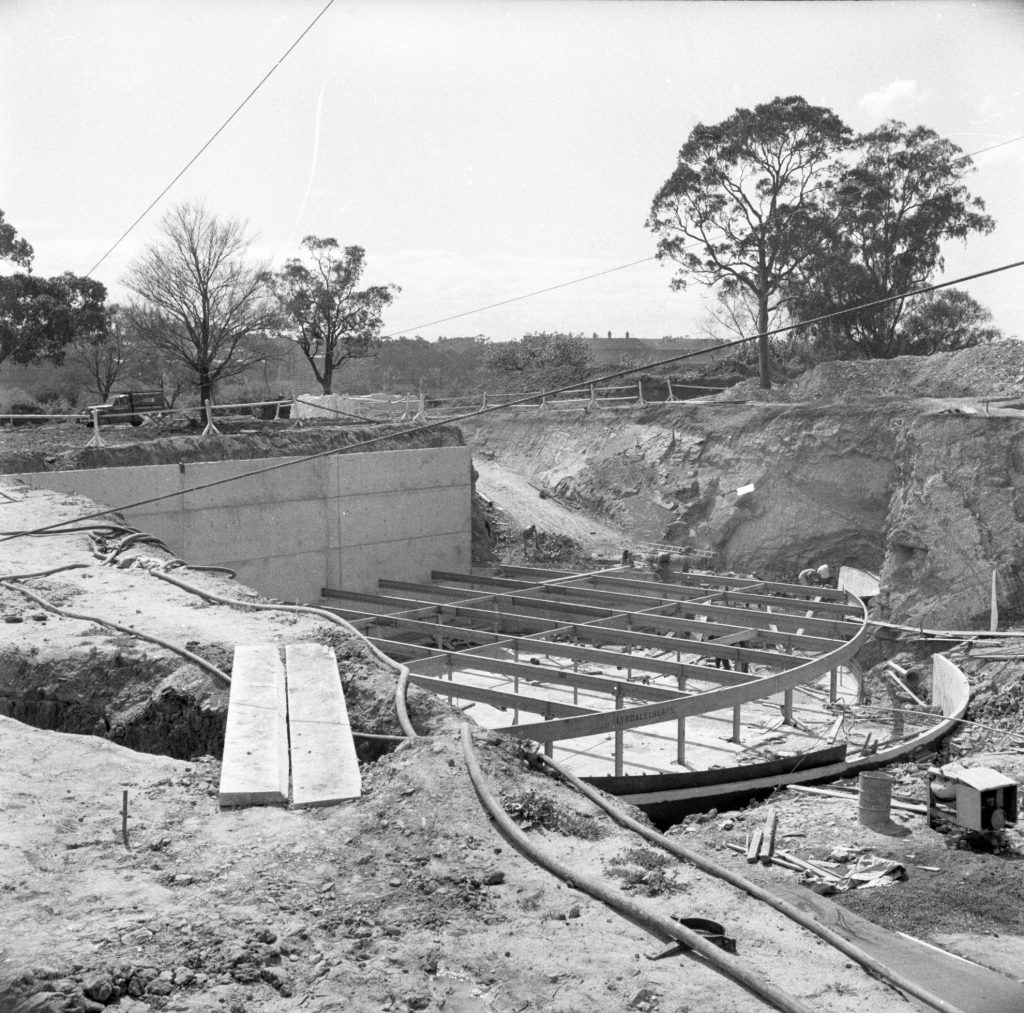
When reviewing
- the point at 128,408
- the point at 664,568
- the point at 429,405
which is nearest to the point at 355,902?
the point at 664,568

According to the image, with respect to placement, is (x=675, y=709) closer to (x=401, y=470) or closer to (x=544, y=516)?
(x=401, y=470)

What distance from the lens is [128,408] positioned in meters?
22.8

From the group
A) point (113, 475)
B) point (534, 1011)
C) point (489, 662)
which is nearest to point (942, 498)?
point (489, 662)

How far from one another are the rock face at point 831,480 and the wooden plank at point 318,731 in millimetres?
16169

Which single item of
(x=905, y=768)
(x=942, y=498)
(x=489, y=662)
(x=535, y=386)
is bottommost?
(x=905, y=768)

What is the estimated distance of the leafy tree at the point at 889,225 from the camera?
3253 cm

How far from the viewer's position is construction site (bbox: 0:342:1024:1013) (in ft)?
15.0

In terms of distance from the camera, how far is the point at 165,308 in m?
29.0

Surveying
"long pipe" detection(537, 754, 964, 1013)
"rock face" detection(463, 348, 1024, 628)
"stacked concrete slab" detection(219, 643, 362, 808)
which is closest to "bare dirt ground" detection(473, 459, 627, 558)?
"rock face" detection(463, 348, 1024, 628)

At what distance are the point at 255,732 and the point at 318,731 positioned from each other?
1.40 ft

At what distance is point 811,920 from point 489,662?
27.4 feet


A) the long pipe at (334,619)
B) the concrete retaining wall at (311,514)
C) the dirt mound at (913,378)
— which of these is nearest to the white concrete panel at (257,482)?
the concrete retaining wall at (311,514)

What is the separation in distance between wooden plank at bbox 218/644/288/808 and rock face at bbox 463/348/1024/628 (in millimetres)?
16474

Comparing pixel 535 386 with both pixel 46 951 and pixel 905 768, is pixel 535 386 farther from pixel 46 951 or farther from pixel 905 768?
pixel 46 951
